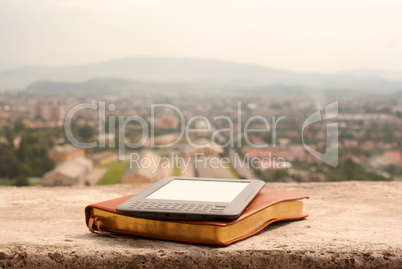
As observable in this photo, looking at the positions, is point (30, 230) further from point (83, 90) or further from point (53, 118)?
point (83, 90)

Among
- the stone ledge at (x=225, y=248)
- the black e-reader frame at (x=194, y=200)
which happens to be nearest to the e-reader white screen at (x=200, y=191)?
the black e-reader frame at (x=194, y=200)

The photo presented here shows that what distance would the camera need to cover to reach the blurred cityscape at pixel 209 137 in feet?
40.3

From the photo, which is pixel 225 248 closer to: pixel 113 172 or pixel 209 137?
pixel 113 172

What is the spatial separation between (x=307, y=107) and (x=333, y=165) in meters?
7.31

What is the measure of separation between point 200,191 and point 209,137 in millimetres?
14201

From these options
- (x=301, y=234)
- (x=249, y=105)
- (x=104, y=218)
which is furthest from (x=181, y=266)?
(x=249, y=105)

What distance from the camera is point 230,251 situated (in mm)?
954

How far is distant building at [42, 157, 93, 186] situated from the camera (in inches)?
489

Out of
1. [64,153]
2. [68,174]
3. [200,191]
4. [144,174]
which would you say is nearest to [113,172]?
[68,174]

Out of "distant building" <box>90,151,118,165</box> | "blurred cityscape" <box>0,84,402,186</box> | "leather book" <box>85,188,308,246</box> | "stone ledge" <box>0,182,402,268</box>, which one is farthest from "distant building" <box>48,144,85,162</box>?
"leather book" <box>85,188,308,246</box>

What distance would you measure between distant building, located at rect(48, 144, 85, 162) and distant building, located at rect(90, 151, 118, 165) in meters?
1.27

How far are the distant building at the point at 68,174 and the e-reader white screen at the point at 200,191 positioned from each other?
10.9 metres

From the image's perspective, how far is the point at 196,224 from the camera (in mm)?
957

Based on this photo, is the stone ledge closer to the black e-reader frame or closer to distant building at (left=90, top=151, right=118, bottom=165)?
the black e-reader frame
